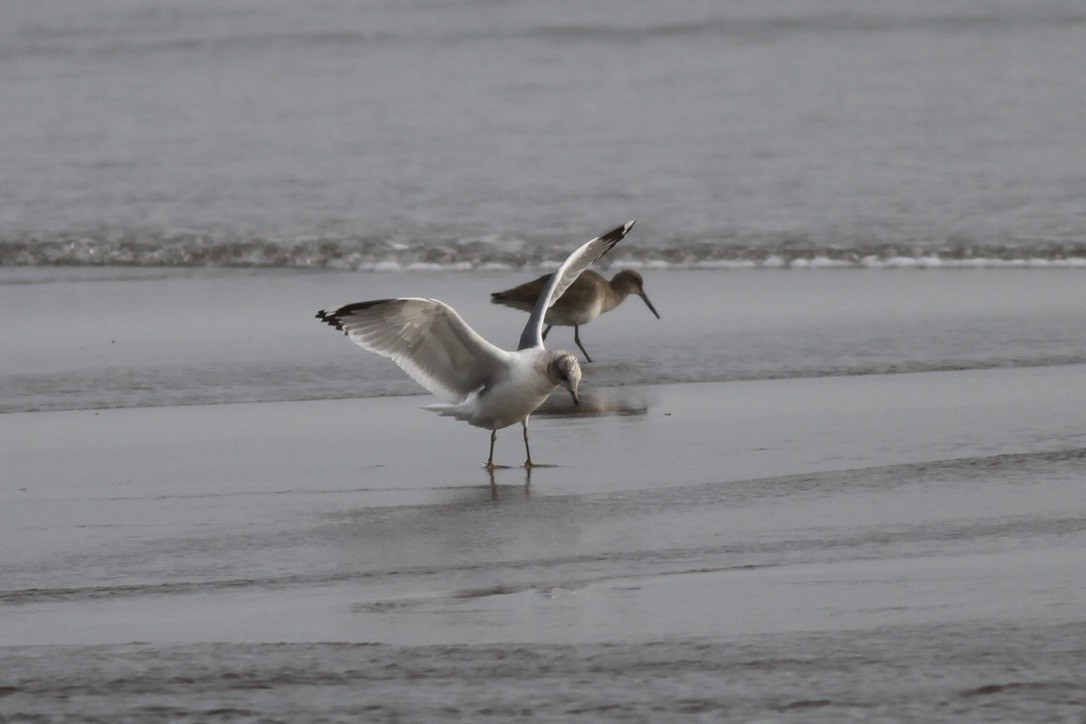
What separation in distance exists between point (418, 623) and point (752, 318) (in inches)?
230

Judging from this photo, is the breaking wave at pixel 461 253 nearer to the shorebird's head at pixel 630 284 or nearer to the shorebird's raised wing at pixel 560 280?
the shorebird's head at pixel 630 284

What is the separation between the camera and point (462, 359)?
759 centimetres

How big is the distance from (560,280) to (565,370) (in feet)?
3.18

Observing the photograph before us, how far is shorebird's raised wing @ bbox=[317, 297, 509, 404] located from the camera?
7.35 m

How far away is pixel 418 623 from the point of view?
4.90 m

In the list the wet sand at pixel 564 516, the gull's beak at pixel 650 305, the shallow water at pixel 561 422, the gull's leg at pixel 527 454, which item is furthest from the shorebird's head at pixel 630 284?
the gull's leg at pixel 527 454

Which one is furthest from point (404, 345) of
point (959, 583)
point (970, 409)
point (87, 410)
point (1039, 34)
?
point (1039, 34)

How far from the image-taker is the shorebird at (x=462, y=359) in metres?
7.30

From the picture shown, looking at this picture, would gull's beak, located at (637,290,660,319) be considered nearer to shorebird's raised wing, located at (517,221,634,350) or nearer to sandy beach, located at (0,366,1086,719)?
sandy beach, located at (0,366,1086,719)

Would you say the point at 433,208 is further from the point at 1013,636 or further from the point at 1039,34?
the point at 1039,34

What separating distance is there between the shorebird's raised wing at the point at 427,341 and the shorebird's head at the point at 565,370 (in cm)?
24

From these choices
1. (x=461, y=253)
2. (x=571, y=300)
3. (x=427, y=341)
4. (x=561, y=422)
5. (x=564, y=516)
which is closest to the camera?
(x=564, y=516)

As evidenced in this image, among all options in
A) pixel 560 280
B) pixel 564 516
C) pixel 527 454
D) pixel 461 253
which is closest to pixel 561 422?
pixel 560 280

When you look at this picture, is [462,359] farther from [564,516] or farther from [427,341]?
[564,516]
